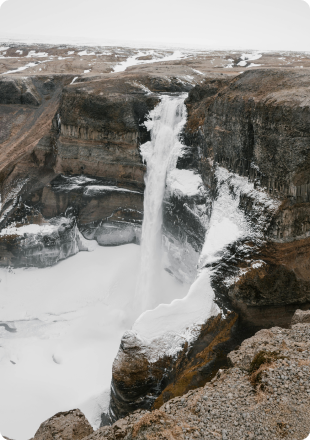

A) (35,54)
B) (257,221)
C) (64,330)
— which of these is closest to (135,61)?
(35,54)

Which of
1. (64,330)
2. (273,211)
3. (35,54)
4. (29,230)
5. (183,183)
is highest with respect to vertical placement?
(35,54)

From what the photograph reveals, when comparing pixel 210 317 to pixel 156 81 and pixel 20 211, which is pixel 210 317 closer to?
pixel 20 211

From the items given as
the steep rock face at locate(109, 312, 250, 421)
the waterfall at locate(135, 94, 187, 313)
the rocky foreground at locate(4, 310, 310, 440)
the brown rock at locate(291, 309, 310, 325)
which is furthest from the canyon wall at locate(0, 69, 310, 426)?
the rocky foreground at locate(4, 310, 310, 440)

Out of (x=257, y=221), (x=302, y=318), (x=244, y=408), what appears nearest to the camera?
(x=244, y=408)

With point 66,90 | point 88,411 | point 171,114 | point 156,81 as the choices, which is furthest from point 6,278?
point 156,81

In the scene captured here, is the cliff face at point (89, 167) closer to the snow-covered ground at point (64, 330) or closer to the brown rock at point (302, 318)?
the snow-covered ground at point (64, 330)

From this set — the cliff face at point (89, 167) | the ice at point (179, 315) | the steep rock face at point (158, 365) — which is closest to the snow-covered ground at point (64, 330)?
the cliff face at point (89, 167)

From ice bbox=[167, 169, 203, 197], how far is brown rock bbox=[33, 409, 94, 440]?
15.0 meters

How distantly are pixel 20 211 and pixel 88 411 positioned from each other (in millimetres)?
17622

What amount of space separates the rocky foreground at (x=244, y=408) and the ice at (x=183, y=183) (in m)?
13.1

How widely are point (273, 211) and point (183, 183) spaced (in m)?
8.69

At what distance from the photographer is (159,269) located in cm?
2511

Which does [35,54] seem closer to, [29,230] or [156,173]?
[29,230]

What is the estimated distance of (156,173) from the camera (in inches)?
992
